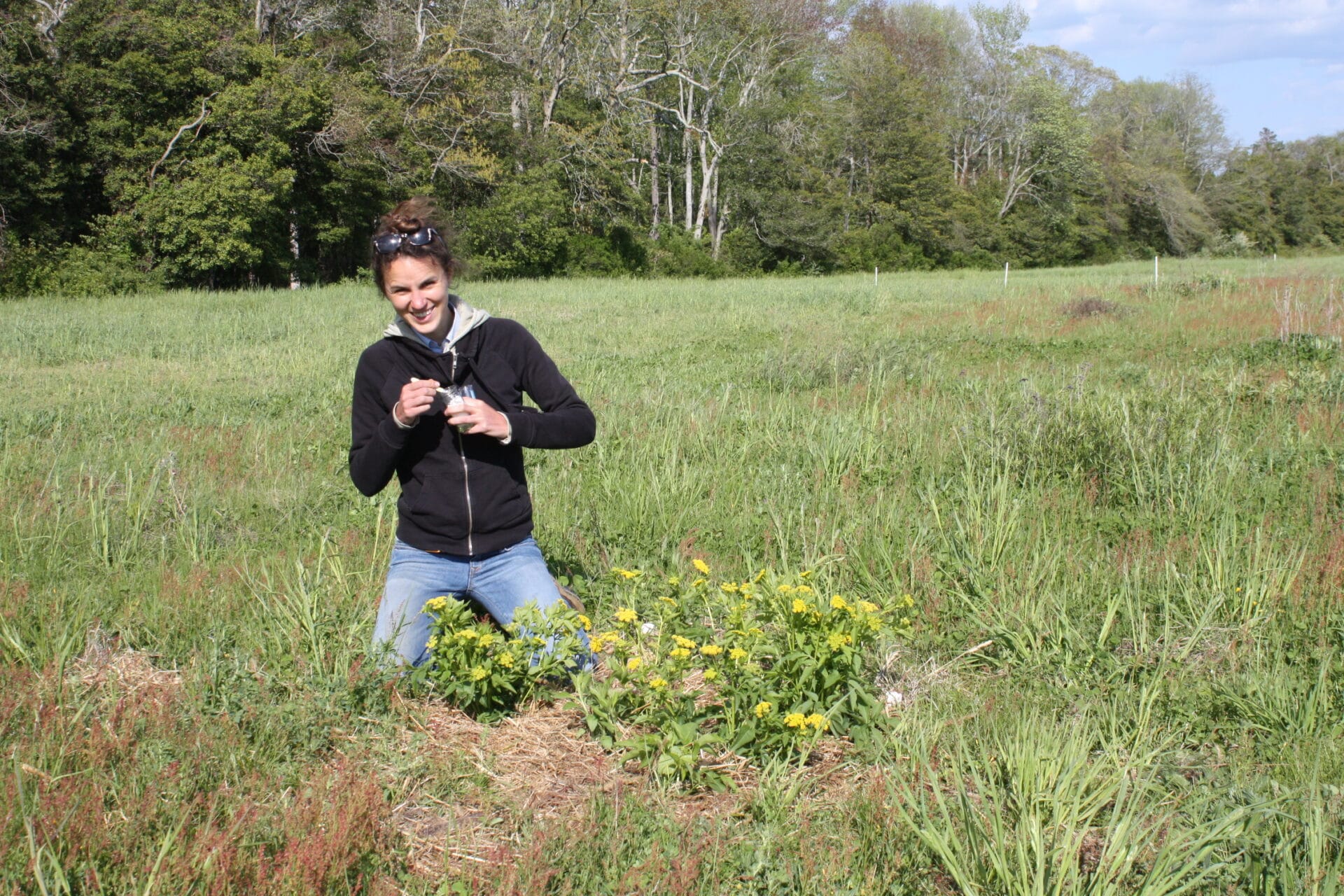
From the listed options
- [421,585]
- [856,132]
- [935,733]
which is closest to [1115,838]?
[935,733]

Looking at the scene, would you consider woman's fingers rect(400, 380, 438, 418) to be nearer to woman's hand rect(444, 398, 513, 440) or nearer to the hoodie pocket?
woman's hand rect(444, 398, 513, 440)

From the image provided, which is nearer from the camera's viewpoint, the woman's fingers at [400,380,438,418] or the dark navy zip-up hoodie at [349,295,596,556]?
the woman's fingers at [400,380,438,418]

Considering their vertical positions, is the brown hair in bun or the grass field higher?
the brown hair in bun

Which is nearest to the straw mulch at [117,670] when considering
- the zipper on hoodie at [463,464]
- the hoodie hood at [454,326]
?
the zipper on hoodie at [463,464]

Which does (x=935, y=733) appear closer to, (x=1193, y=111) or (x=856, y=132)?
(x=856, y=132)

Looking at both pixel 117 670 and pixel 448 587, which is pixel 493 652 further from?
pixel 117 670

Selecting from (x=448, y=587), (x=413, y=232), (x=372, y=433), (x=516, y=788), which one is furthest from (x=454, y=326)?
Result: (x=516, y=788)

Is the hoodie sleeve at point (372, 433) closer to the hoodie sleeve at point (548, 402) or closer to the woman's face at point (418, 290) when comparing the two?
the woman's face at point (418, 290)

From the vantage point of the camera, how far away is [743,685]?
2.89 m

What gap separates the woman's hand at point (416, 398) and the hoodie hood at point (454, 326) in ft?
1.21

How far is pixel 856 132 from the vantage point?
50906 millimetres

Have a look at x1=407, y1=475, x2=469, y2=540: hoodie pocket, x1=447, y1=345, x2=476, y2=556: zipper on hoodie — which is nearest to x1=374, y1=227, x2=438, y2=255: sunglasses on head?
x1=447, y1=345, x2=476, y2=556: zipper on hoodie

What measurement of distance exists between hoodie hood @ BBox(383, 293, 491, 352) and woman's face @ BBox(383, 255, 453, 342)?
3cm

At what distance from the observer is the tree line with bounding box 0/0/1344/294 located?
25.5 metres
